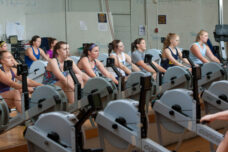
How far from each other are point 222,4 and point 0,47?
119 inches

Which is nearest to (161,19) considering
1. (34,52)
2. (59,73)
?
(59,73)

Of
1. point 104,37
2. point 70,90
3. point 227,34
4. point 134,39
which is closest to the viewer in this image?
point 70,90

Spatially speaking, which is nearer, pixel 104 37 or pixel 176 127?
pixel 176 127

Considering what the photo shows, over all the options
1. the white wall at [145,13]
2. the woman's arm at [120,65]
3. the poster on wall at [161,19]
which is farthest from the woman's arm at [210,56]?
the woman's arm at [120,65]

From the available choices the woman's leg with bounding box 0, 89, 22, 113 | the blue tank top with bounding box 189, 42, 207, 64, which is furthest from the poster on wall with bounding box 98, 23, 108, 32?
the blue tank top with bounding box 189, 42, 207, 64

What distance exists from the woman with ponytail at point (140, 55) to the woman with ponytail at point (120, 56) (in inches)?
4.1

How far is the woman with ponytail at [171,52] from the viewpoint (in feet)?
18.1

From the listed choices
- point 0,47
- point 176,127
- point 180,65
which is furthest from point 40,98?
point 180,65

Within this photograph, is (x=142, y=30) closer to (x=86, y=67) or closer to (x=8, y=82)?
(x=86, y=67)

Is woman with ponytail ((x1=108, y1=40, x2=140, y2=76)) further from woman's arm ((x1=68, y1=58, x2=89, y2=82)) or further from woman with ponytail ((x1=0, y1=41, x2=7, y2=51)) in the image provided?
woman with ponytail ((x1=0, y1=41, x2=7, y2=51))

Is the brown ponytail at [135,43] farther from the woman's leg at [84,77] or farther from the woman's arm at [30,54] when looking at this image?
the woman's arm at [30,54]

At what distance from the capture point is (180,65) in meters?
5.58

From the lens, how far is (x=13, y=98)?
13.7 feet

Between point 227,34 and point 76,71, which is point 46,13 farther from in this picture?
point 227,34
